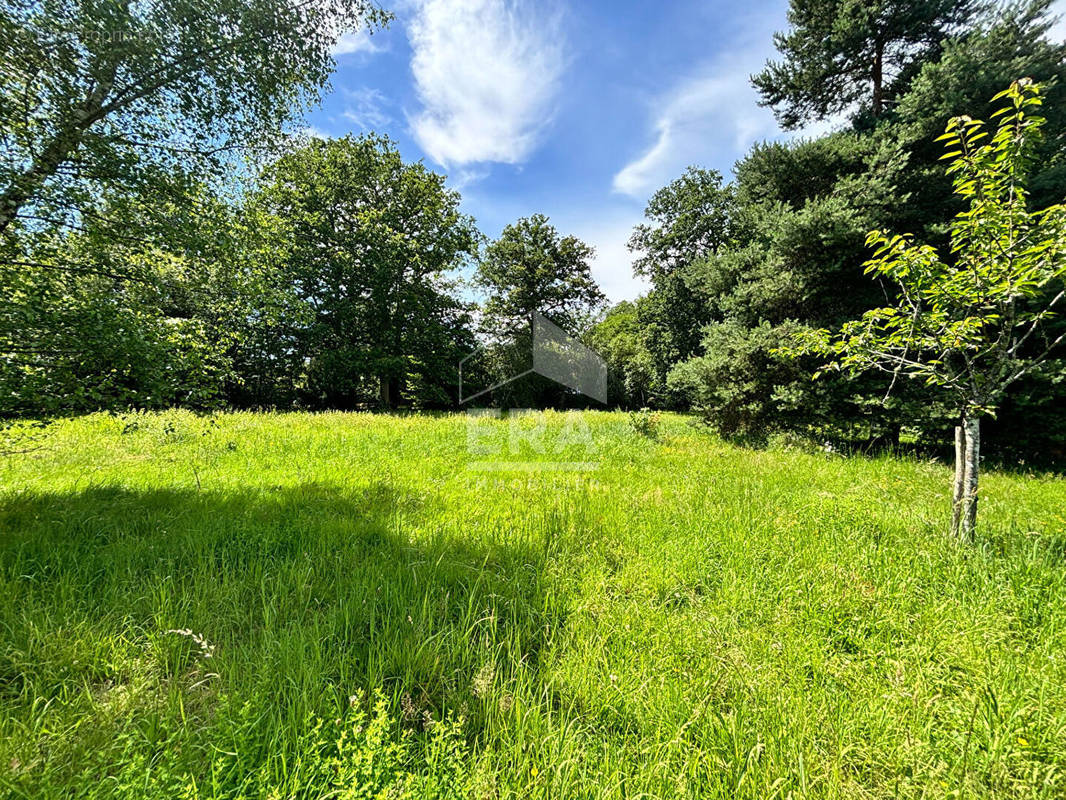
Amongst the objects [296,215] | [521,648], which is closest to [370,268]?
[296,215]

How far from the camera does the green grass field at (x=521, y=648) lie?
1.31 metres

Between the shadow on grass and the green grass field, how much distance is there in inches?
0.6

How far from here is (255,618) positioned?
2090 mm

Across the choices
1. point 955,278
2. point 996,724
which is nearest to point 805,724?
point 996,724

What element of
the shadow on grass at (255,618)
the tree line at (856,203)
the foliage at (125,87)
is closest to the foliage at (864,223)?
the tree line at (856,203)

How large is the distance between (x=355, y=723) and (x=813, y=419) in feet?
32.7

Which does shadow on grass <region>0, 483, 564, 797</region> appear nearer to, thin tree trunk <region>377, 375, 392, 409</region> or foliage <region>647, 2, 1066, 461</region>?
foliage <region>647, 2, 1066, 461</region>

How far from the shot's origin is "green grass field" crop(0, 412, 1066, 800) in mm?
1308

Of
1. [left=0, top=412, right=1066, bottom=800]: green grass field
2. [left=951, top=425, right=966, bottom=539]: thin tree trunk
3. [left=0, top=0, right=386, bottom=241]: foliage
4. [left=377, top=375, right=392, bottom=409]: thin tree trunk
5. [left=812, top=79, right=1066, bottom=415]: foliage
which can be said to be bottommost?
[left=0, top=412, right=1066, bottom=800]: green grass field

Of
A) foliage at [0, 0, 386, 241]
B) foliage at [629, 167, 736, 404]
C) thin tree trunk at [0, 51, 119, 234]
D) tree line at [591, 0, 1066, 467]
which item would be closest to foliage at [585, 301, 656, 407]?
foliage at [629, 167, 736, 404]

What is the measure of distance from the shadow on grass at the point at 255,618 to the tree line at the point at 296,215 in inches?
61.3

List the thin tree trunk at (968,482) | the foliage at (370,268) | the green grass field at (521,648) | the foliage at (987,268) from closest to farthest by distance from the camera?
the green grass field at (521,648) < the foliage at (987,268) < the thin tree trunk at (968,482) < the foliage at (370,268)

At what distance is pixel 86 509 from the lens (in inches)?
131

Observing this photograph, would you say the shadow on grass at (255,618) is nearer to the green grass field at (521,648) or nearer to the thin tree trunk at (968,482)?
the green grass field at (521,648)
